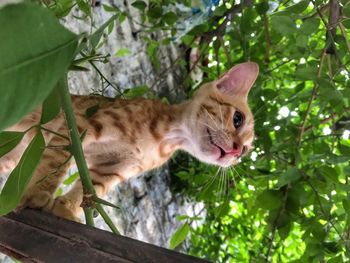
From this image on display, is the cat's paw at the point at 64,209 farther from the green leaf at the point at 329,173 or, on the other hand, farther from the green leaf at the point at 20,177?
the green leaf at the point at 329,173

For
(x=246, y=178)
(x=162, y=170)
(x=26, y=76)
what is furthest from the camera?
(x=162, y=170)

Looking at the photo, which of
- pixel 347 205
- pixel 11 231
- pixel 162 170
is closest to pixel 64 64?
A: pixel 11 231

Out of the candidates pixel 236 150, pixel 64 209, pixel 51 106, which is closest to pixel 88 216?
pixel 51 106

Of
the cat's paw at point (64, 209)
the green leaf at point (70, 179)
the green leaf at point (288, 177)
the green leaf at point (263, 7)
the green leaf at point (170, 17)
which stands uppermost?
the green leaf at point (170, 17)

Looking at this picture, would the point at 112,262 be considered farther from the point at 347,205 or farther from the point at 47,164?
the point at 347,205

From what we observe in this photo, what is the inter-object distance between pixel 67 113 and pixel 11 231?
0.76ft

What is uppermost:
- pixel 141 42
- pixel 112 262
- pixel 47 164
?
pixel 141 42

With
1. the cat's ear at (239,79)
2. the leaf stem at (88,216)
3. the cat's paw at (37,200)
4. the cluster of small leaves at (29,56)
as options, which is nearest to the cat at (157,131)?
the cat's ear at (239,79)

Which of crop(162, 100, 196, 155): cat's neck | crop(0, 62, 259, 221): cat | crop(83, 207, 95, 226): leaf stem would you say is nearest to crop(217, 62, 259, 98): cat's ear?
crop(0, 62, 259, 221): cat

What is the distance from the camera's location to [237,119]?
4.85ft

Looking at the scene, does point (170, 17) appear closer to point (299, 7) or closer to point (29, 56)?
point (299, 7)

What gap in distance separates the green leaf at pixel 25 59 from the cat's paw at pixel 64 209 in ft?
2.43

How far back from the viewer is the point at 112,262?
0.54m

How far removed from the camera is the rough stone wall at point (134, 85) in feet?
6.24
